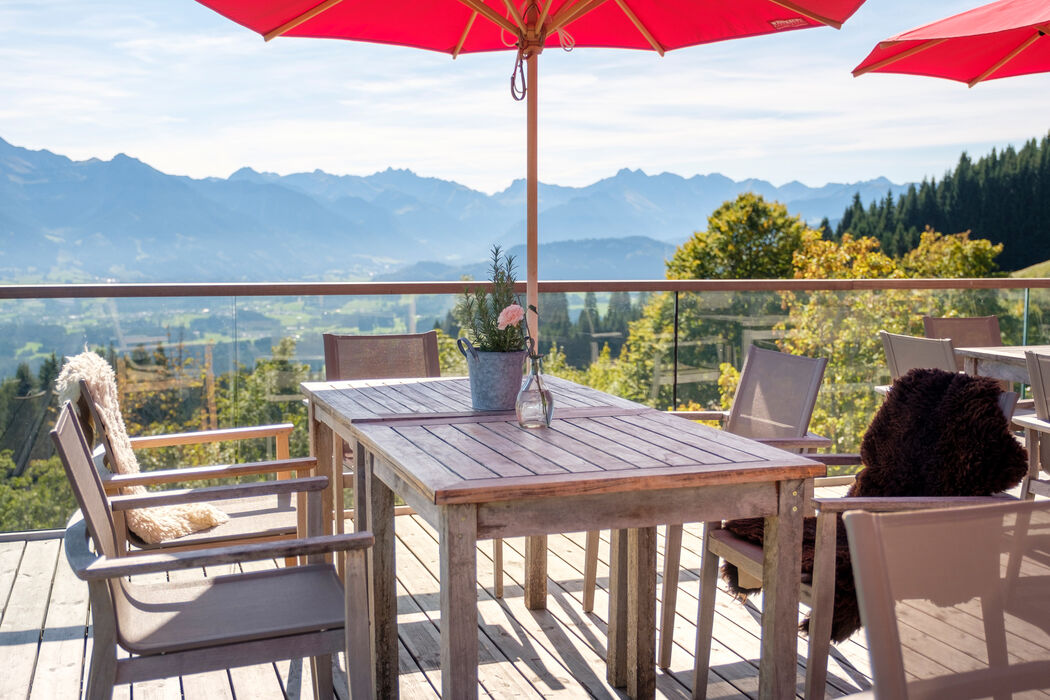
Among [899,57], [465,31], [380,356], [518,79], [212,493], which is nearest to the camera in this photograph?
[212,493]

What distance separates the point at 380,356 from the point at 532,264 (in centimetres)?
78

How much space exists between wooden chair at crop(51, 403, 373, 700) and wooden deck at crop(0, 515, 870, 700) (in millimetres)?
644

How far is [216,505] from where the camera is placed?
10.3 ft

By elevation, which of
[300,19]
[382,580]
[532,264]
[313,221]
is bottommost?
[382,580]

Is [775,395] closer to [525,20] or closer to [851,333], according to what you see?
[525,20]

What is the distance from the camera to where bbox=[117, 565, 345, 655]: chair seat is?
2.00 m

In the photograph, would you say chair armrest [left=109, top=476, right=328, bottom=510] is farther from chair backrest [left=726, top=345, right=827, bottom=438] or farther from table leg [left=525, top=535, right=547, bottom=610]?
chair backrest [left=726, top=345, right=827, bottom=438]

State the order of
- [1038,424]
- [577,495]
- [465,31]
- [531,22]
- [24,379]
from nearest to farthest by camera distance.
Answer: [577,495], [1038,424], [531,22], [465,31], [24,379]

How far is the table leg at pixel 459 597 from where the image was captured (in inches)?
74.1

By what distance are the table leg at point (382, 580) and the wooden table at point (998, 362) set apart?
2.95 m

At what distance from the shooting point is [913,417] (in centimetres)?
255

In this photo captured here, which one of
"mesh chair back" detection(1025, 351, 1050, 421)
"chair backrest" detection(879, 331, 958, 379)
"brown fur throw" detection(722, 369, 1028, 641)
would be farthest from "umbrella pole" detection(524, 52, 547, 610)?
"mesh chair back" detection(1025, 351, 1050, 421)

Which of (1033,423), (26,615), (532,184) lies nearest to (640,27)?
(532,184)

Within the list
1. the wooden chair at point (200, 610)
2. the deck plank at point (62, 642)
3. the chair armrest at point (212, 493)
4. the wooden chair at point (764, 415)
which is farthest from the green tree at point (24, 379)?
the wooden chair at point (764, 415)
